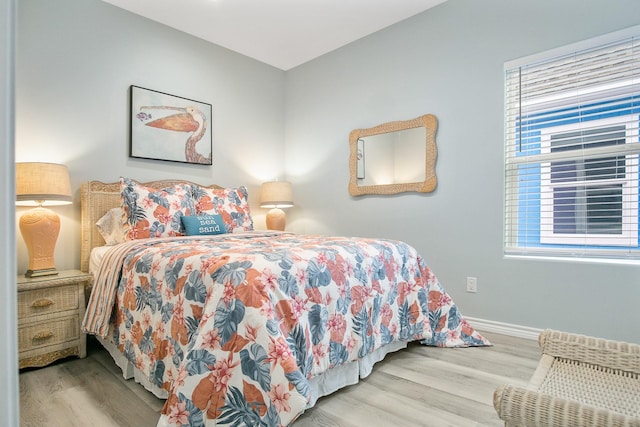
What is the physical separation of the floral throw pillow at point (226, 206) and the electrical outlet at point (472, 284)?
1.92m

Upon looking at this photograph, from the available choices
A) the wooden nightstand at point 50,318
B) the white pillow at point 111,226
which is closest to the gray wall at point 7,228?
the wooden nightstand at point 50,318

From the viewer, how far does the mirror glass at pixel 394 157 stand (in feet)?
10.4

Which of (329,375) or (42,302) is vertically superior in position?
(42,302)

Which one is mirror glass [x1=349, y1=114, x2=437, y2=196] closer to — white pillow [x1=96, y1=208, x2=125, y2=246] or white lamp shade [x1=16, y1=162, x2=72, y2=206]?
white pillow [x1=96, y1=208, x2=125, y2=246]

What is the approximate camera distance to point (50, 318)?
7.36 feet

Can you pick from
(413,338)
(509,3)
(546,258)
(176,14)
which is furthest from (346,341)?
(176,14)

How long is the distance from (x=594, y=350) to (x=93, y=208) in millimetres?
3172

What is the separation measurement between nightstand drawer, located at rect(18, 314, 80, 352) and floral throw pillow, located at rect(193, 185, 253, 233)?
1.16 metres

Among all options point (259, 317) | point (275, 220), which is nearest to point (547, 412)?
point (259, 317)

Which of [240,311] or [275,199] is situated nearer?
[240,311]

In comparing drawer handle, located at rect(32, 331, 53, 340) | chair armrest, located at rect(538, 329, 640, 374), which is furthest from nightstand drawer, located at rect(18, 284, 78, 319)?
chair armrest, located at rect(538, 329, 640, 374)

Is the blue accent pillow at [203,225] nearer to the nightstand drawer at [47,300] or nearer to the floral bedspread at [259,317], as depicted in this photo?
the floral bedspread at [259,317]

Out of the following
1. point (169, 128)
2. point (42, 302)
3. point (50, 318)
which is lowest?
point (50, 318)

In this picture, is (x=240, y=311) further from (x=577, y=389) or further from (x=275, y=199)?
(x=275, y=199)
